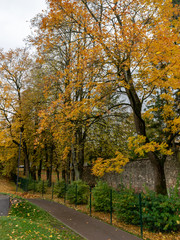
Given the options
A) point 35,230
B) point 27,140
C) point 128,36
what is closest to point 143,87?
point 128,36

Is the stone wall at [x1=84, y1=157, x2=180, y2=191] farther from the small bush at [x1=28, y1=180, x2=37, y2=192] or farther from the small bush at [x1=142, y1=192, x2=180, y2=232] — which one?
the small bush at [x1=28, y1=180, x2=37, y2=192]

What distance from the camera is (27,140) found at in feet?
81.6

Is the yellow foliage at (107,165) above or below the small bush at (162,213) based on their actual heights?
above

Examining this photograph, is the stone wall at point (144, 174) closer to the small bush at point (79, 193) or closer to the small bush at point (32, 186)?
the small bush at point (79, 193)

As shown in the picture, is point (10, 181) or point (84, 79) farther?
point (10, 181)

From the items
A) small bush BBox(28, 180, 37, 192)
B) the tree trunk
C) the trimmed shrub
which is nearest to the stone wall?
the tree trunk

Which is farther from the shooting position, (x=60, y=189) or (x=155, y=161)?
(x=60, y=189)

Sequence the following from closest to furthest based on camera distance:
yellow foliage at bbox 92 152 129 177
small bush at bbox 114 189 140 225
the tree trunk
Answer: yellow foliage at bbox 92 152 129 177 → small bush at bbox 114 189 140 225 → the tree trunk

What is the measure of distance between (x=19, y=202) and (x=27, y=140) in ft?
48.0

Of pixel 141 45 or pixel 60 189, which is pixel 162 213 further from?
pixel 60 189

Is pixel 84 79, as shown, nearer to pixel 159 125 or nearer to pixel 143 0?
pixel 143 0

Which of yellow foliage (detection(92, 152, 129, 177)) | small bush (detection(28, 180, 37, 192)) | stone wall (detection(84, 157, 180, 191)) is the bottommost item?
small bush (detection(28, 180, 37, 192))

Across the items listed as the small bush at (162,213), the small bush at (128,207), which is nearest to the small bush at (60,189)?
the small bush at (128,207)

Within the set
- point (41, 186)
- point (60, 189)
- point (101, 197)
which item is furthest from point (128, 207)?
point (41, 186)
